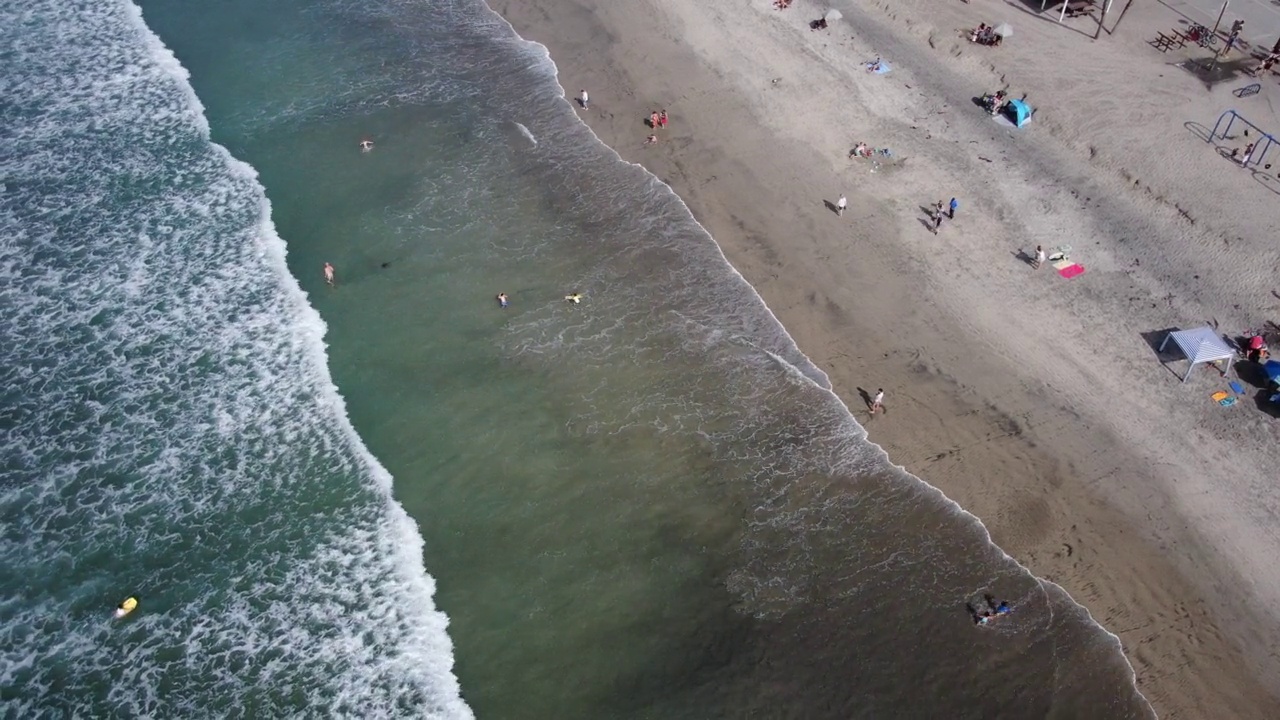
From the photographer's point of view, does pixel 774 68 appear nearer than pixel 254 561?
No

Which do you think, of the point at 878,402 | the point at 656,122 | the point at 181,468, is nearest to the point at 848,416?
the point at 878,402

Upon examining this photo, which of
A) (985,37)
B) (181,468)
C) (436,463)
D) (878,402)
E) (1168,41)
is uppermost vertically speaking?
(1168,41)

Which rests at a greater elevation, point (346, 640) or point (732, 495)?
point (732, 495)

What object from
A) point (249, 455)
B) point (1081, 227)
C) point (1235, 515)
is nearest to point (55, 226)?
point (249, 455)

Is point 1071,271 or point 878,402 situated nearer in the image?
point 878,402

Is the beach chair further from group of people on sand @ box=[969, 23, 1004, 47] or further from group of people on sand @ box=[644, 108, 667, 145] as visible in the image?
group of people on sand @ box=[644, 108, 667, 145]

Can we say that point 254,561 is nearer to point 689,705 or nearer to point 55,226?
point 689,705

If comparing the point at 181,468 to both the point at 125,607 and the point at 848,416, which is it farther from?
the point at 848,416
